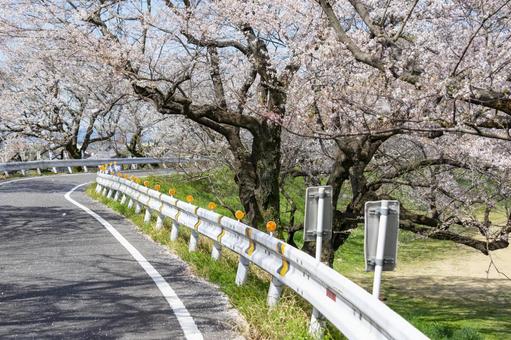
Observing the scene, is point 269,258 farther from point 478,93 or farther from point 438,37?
point 438,37

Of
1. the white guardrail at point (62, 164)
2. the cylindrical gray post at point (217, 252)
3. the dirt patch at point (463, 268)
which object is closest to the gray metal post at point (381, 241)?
the cylindrical gray post at point (217, 252)

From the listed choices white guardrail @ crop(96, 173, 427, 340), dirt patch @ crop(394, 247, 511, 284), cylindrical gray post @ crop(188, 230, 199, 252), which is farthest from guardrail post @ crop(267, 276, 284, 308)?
dirt patch @ crop(394, 247, 511, 284)

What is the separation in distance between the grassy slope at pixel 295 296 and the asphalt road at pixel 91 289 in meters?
0.22

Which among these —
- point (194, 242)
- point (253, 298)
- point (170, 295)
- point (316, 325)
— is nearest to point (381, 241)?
point (316, 325)

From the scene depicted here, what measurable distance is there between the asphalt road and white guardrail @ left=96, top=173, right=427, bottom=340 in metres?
0.61

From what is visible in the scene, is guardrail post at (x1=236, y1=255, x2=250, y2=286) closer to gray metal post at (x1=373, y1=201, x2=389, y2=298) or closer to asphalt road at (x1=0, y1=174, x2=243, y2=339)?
asphalt road at (x1=0, y1=174, x2=243, y2=339)

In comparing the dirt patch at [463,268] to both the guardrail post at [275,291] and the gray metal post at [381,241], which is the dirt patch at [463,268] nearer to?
the guardrail post at [275,291]

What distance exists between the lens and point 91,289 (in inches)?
271

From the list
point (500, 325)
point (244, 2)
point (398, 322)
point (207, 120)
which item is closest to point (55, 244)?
point (207, 120)

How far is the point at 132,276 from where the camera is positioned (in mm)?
7637

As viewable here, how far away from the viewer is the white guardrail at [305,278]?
11.4 feet

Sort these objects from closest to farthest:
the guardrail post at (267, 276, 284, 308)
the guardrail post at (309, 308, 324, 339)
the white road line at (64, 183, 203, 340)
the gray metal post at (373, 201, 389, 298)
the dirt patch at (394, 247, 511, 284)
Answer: the gray metal post at (373, 201, 389, 298), the guardrail post at (309, 308, 324, 339), the white road line at (64, 183, 203, 340), the guardrail post at (267, 276, 284, 308), the dirt patch at (394, 247, 511, 284)

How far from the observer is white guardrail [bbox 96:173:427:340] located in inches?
137

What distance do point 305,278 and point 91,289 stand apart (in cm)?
304
